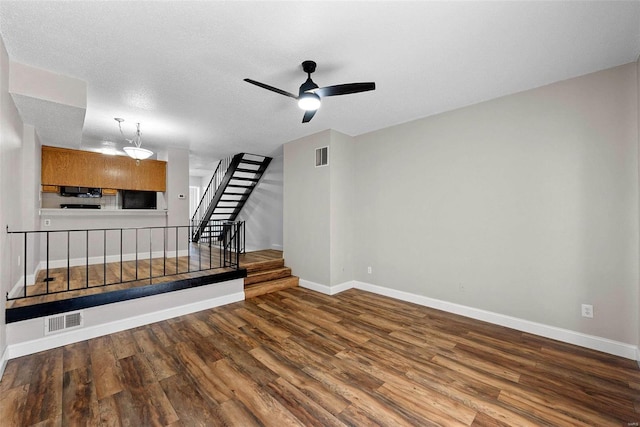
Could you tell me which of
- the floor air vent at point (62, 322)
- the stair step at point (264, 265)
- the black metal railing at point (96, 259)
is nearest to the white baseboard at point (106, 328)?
the floor air vent at point (62, 322)

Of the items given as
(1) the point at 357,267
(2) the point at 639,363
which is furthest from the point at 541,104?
(1) the point at 357,267

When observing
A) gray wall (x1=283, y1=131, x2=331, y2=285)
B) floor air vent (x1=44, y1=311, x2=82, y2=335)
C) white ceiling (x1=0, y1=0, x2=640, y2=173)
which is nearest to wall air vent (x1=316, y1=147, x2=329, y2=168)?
gray wall (x1=283, y1=131, x2=331, y2=285)

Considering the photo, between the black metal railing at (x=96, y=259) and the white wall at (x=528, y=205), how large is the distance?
3049 millimetres

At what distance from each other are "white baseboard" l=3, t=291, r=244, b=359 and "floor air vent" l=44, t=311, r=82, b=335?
55mm

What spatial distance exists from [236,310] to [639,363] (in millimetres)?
4467

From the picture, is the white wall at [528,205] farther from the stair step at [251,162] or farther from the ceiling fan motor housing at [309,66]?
the stair step at [251,162]

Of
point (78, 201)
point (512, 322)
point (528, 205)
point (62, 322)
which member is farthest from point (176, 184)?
point (512, 322)

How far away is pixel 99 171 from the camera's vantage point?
573 centimetres

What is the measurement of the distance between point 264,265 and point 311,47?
12.9 ft

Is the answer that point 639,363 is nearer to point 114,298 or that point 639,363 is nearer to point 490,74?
point 490,74

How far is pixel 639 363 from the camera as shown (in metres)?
2.53

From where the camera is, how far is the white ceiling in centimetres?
A: 198

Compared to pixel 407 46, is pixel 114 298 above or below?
below

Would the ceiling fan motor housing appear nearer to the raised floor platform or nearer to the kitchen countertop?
the raised floor platform
